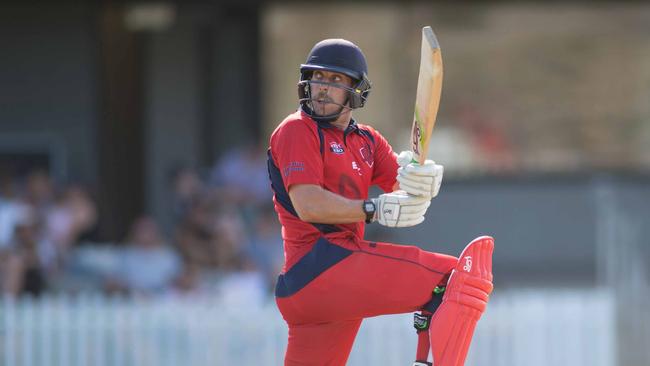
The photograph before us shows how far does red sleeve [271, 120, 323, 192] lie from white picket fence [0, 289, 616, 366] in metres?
3.79

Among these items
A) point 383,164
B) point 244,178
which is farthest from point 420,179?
point 244,178

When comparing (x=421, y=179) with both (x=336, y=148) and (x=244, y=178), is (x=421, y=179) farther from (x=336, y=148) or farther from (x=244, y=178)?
(x=244, y=178)

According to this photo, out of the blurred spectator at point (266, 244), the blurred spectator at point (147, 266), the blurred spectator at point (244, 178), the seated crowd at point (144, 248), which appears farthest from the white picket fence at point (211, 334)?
the blurred spectator at point (244, 178)

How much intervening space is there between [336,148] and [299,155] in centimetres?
21

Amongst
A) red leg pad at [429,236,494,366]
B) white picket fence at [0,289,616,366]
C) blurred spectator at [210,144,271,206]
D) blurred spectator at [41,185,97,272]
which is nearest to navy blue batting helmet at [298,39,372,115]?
red leg pad at [429,236,494,366]

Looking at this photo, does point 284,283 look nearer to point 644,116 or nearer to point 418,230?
point 418,230

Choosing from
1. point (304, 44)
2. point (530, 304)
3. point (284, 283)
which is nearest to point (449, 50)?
point (304, 44)

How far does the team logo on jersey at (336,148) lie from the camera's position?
5250mm

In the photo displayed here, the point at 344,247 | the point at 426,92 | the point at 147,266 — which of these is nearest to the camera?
the point at 426,92

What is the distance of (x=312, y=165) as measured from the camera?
5.12 m

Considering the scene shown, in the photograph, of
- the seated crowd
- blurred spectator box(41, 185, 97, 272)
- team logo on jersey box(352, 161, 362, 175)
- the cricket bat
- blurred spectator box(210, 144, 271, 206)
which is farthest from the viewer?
blurred spectator box(210, 144, 271, 206)

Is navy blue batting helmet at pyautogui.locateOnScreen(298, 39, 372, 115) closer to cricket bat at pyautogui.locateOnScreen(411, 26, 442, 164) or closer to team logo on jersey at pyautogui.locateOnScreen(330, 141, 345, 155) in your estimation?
team logo on jersey at pyautogui.locateOnScreen(330, 141, 345, 155)

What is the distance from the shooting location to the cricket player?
505 cm

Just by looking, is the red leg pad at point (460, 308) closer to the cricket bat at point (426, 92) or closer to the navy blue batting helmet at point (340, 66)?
the cricket bat at point (426, 92)
